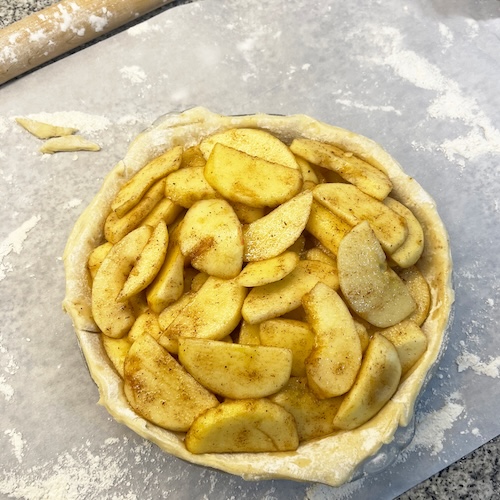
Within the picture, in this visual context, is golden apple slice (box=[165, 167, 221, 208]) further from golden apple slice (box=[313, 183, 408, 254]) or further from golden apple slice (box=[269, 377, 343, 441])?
golden apple slice (box=[269, 377, 343, 441])

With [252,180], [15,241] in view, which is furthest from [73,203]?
[252,180]

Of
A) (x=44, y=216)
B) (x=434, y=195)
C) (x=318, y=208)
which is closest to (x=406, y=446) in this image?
(x=318, y=208)

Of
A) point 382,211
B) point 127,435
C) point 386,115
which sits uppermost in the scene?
point 382,211

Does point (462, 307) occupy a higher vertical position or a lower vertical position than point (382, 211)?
lower

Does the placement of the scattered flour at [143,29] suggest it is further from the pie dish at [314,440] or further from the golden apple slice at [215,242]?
the golden apple slice at [215,242]

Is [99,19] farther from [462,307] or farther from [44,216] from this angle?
[462,307]

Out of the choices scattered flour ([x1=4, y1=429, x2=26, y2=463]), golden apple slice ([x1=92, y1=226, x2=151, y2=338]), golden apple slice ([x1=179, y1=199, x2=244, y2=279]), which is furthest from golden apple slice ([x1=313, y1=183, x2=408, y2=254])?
scattered flour ([x1=4, y1=429, x2=26, y2=463])

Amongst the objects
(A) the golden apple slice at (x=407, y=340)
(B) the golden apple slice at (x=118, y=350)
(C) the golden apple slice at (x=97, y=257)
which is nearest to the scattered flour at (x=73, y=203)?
(C) the golden apple slice at (x=97, y=257)
